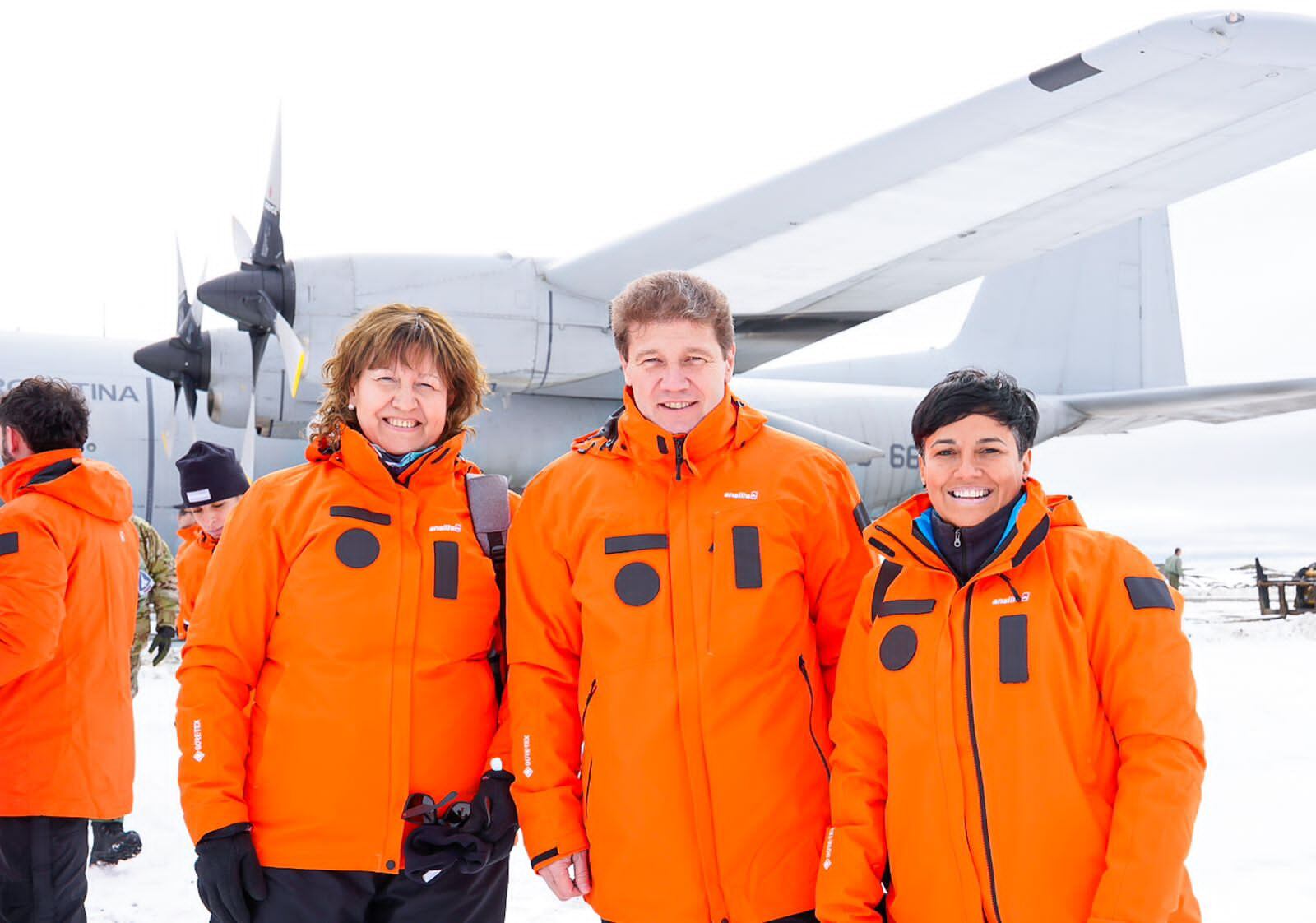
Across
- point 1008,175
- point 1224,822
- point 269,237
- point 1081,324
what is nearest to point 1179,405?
point 1081,324

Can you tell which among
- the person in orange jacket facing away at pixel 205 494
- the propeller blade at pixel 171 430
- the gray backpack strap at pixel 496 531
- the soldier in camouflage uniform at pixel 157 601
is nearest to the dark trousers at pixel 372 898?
the gray backpack strap at pixel 496 531

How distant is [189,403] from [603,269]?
4307 mm

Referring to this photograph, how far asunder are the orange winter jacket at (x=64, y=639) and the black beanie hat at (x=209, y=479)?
818 millimetres

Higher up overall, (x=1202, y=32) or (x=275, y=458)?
(x=1202, y=32)

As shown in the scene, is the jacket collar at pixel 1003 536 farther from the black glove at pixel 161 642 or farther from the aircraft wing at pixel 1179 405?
the aircraft wing at pixel 1179 405

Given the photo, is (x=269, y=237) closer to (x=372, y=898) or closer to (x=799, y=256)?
(x=799, y=256)

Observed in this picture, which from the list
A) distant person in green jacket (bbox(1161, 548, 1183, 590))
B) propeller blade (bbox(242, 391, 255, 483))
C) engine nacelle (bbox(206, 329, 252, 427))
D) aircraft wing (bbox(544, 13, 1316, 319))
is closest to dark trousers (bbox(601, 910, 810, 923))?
aircraft wing (bbox(544, 13, 1316, 319))

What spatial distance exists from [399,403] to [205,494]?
215cm

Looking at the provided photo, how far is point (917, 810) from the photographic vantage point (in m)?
1.93

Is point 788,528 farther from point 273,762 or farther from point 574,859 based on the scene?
point 273,762

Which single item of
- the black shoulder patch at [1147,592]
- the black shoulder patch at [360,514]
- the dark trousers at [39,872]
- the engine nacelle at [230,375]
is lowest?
the dark trousers at [39,872]

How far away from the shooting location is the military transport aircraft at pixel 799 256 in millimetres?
5793

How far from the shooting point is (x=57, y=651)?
2898mm

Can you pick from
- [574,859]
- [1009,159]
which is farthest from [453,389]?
[1009,159]
